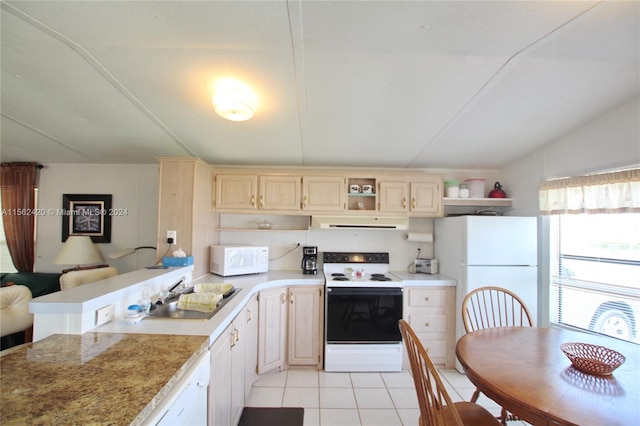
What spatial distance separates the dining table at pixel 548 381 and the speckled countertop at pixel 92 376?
1359 millimetres

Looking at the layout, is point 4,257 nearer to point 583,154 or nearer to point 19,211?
point 19,211

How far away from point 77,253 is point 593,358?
4.33m

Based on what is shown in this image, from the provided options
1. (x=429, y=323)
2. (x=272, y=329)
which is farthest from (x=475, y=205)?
(x=272, y=329)

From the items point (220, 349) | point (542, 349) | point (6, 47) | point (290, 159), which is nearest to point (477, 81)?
point (542, 349)

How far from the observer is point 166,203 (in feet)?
7.66

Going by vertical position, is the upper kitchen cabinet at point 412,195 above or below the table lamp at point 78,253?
above

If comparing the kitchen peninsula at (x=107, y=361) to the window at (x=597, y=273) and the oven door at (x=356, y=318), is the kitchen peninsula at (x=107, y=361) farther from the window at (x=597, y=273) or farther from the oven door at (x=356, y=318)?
→ the window at (x=597, y=273)

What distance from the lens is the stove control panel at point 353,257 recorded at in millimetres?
3094

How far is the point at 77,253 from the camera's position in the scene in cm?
268

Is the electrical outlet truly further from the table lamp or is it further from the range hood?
the range hood

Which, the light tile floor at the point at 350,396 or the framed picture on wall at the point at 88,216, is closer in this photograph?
the light tile floor at the point at 350,396

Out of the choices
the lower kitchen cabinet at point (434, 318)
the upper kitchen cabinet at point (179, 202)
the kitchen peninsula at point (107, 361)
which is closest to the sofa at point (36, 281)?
the upper kitchen cabinet at point (179, 202)

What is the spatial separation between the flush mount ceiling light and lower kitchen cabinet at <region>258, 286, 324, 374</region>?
64.5 inches

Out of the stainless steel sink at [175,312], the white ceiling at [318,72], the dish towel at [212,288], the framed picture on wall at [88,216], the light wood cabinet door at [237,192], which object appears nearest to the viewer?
the white ceiling at [318,72]
